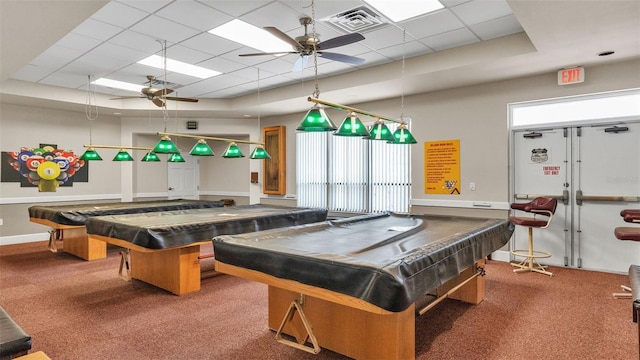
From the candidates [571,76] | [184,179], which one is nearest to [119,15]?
[571,76]

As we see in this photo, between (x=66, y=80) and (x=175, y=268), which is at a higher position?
(x=66, y=80)

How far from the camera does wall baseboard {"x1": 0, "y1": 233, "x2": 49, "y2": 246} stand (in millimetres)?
7328

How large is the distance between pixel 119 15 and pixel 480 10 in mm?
3939

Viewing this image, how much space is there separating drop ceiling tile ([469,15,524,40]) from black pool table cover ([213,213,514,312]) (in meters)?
2.33

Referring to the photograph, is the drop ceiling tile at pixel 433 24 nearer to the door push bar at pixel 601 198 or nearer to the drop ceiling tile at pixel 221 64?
the drop ceiling tile at pixel 221 64

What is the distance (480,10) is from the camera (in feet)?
13.0

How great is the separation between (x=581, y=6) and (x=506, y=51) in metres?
1.36

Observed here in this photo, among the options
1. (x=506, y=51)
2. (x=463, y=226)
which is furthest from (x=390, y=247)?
(x=506, y=51)

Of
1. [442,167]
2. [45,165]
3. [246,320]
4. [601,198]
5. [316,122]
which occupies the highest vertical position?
[316,122]

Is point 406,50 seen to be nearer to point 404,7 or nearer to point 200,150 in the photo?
point 404,7

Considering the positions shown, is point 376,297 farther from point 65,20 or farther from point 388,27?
point 65,20

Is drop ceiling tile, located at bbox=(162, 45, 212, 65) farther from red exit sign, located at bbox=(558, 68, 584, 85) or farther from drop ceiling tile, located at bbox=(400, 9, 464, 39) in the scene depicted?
red exit sign, located at bbox=(558, 68, 584, 85)

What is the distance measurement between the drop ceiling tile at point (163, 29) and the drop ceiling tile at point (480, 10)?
310 centimetres

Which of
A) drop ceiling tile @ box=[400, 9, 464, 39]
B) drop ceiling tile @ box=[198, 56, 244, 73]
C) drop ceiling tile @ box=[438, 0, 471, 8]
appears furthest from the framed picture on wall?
drop ceiling tile @ box=[438, 0, 471, 8]
